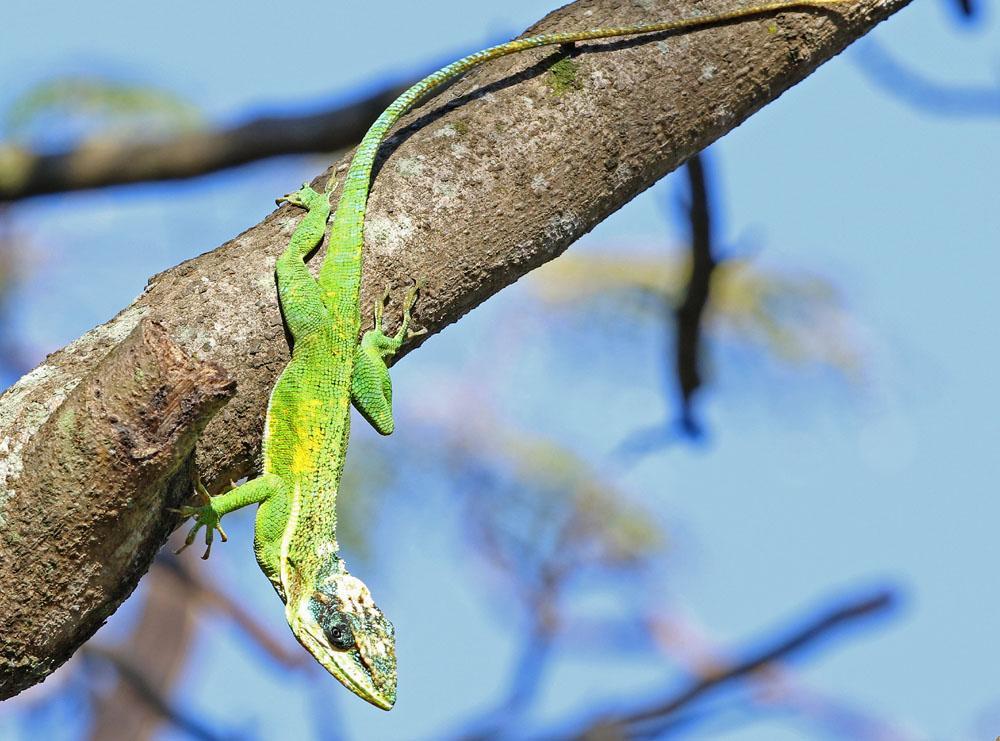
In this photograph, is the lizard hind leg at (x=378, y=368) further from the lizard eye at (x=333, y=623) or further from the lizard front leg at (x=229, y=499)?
the lizard eye at (x=333, y=623)

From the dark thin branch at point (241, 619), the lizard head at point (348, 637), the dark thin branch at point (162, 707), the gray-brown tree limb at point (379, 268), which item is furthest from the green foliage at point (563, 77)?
the dark thin branch at point (241, 619)

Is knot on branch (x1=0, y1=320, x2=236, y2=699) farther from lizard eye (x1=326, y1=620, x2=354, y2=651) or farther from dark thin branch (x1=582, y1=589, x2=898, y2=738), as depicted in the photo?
dark thin branch (x1=582, y1=589, x2=898, y2=738)

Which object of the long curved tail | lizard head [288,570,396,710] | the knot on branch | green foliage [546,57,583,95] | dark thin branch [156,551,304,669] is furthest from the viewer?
dark thin branch [156,551,304,669]

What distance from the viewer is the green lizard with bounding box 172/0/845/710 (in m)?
4.00

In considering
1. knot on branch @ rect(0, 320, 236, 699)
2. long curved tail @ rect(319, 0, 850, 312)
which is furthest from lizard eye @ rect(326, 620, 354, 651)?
long curved tail @ rect(319, 0, 850, 312)

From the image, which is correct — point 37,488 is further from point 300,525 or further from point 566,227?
point 566,227

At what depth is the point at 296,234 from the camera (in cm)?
398

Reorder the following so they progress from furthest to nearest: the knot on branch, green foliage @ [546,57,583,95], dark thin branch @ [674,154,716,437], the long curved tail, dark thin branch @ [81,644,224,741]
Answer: dark thin branch @ [81,644,224,741]
dark thin branch @ [674,154,716,437]
green foliage @ [546,57,583,95]
the long curved tail
the knot on branch

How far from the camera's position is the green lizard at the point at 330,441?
13.1 ft

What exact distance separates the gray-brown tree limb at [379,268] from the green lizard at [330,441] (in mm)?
68

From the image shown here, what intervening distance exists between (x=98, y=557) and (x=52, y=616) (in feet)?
0.81

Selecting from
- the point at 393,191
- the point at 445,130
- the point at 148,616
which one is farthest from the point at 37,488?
the point at 148,616

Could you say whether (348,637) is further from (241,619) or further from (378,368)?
(241,619)

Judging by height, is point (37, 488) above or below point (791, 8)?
below
